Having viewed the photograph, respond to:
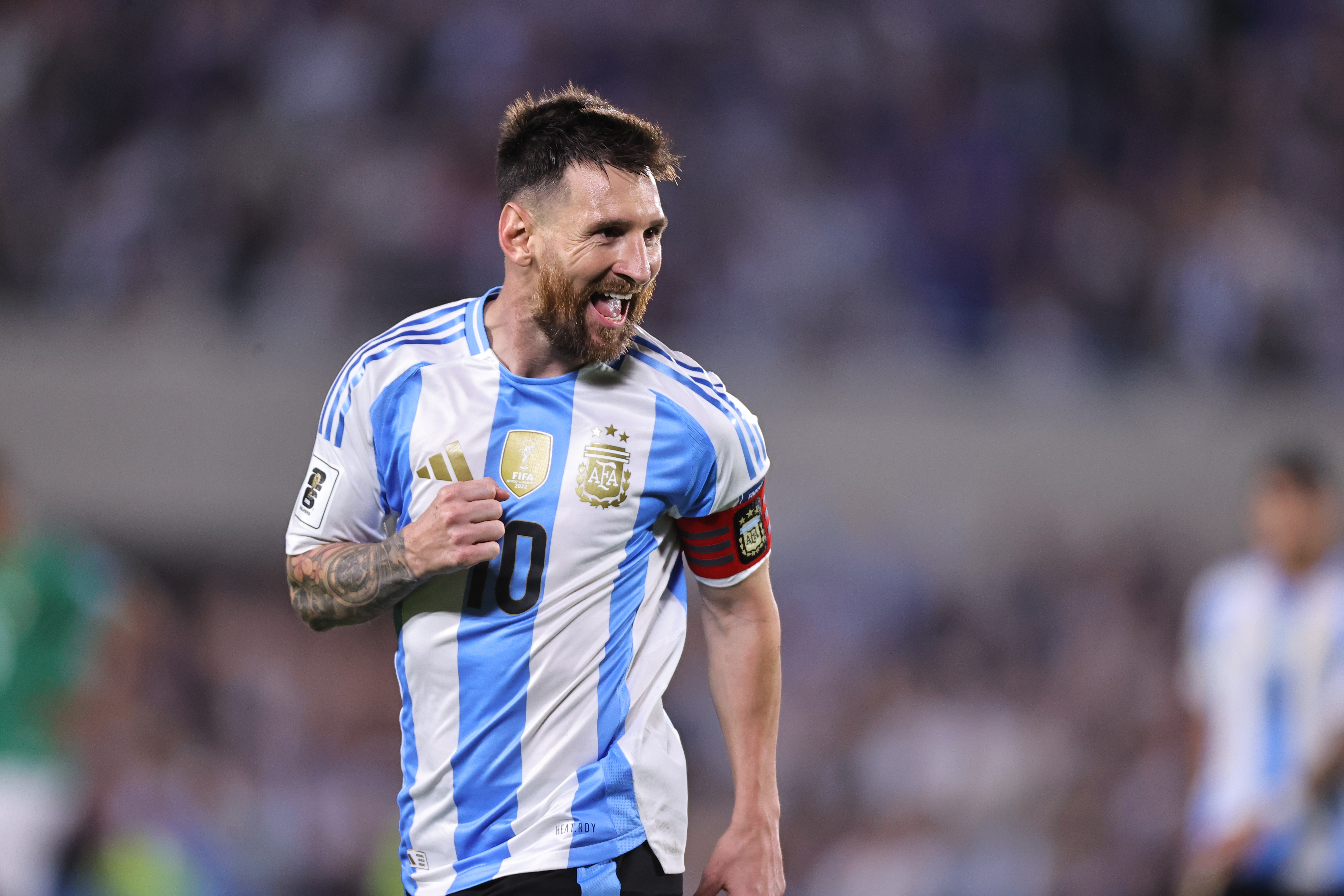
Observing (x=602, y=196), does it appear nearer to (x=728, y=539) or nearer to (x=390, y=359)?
(x=390, y=359)

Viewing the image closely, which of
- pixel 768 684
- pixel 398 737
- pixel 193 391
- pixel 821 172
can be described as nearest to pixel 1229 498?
pixel 821 172

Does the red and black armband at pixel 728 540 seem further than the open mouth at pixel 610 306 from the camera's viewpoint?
Yes

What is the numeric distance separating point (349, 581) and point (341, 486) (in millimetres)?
225

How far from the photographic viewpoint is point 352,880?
310 inches

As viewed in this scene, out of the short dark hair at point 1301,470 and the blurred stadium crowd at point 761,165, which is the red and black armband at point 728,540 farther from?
the blurred stadium crowd at point 761,165

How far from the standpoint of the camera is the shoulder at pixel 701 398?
9.94 ft

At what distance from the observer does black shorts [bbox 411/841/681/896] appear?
2896mm

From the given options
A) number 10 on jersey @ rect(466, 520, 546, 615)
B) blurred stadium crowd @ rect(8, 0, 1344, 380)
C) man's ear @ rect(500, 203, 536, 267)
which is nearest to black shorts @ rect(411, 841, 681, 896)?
number 10 on jersey @ rect(466, 520, 546, 615)

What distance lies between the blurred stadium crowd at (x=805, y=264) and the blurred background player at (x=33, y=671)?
0.64 metres

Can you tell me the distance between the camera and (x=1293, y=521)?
224 inches

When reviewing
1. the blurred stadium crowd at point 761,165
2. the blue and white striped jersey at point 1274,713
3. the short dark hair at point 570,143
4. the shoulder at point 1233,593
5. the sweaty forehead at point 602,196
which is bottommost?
the blue and white striped jersey at point 1274,713

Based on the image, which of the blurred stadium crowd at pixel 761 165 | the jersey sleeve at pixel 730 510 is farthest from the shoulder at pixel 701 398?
the blurred stadium crowd at pixel 761 165

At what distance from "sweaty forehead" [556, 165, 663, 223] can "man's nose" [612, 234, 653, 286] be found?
1.7 inches

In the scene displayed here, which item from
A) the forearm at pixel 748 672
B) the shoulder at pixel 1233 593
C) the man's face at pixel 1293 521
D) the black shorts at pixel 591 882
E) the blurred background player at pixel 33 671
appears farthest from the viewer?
the blurred background player at pixel 33 671
